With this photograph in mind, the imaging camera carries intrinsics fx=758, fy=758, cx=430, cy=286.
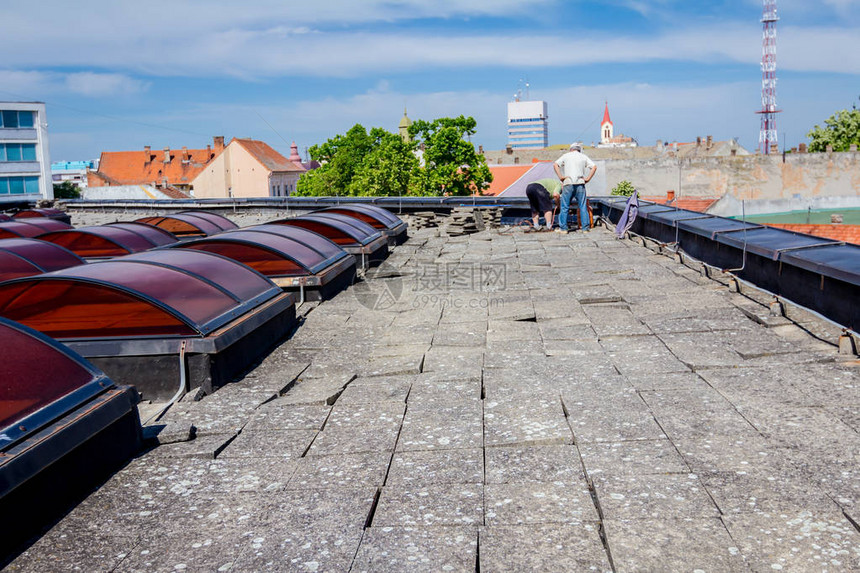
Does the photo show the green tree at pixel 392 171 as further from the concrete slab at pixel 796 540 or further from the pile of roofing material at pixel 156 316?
the concrete slab at pixel 796 540

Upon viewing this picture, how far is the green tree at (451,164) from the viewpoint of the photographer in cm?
5894

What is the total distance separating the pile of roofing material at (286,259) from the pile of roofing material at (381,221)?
16.0ft

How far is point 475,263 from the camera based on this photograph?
12.6 metres

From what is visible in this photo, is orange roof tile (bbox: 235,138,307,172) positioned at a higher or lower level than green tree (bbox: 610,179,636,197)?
higher

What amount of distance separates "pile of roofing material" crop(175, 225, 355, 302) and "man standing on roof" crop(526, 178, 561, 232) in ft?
22.6

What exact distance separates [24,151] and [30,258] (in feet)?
206

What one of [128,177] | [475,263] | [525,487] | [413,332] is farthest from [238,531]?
[128,177]

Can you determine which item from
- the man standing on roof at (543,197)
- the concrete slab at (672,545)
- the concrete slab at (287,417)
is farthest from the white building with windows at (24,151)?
the concrete slab at (672,545)

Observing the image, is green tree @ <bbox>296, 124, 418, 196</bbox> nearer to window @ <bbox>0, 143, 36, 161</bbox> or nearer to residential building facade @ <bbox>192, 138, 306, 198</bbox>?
residential building facade @ <bbox>192, 138, 306, 198</bbox>

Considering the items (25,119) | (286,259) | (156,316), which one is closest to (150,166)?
(25,119)

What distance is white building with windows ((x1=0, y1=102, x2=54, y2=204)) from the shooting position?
65062 mm

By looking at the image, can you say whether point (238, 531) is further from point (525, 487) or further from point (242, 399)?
point (242, 399)

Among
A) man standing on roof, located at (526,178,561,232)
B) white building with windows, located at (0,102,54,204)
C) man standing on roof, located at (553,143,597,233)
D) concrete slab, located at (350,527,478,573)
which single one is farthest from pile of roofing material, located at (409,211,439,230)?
white building with windows, located at (0,102,54,204)

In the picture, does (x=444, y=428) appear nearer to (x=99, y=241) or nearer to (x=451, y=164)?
(x=99, y=241)
